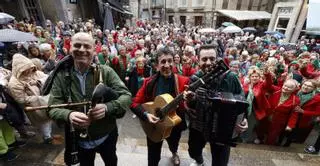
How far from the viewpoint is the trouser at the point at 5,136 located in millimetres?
3020

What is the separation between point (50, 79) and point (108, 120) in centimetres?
71

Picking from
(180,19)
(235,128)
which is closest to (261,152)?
(235,128)

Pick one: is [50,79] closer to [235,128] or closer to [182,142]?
[235,128]

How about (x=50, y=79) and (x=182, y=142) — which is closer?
(x=50, y=79)

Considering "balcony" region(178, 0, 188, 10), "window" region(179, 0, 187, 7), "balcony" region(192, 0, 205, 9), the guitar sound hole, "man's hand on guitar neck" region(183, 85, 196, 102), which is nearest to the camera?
"man's hand on guitar neck" region(183, 85, 196, 102)

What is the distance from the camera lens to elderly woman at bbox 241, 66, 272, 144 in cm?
400

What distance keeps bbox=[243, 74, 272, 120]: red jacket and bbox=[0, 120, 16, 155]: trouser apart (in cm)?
417

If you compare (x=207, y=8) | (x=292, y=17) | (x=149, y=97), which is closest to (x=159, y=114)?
(x=149, y=97)

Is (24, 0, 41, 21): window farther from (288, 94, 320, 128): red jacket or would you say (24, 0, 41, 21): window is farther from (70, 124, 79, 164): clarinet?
(288, 94, 320, 128): red jacket

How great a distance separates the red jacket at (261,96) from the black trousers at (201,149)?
68.0 inches

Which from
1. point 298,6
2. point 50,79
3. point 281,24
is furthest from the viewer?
point 281,24

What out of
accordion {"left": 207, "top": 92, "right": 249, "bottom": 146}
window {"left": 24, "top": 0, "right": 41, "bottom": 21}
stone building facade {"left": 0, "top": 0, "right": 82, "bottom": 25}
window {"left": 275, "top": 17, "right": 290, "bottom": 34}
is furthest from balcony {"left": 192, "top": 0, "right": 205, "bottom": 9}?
accordion {"left": 207, "top": 92, "right": 249, "bottom": 146}

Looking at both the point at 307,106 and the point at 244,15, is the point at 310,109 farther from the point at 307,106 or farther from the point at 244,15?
the point at 244,15

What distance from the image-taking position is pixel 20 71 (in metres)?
3.20
